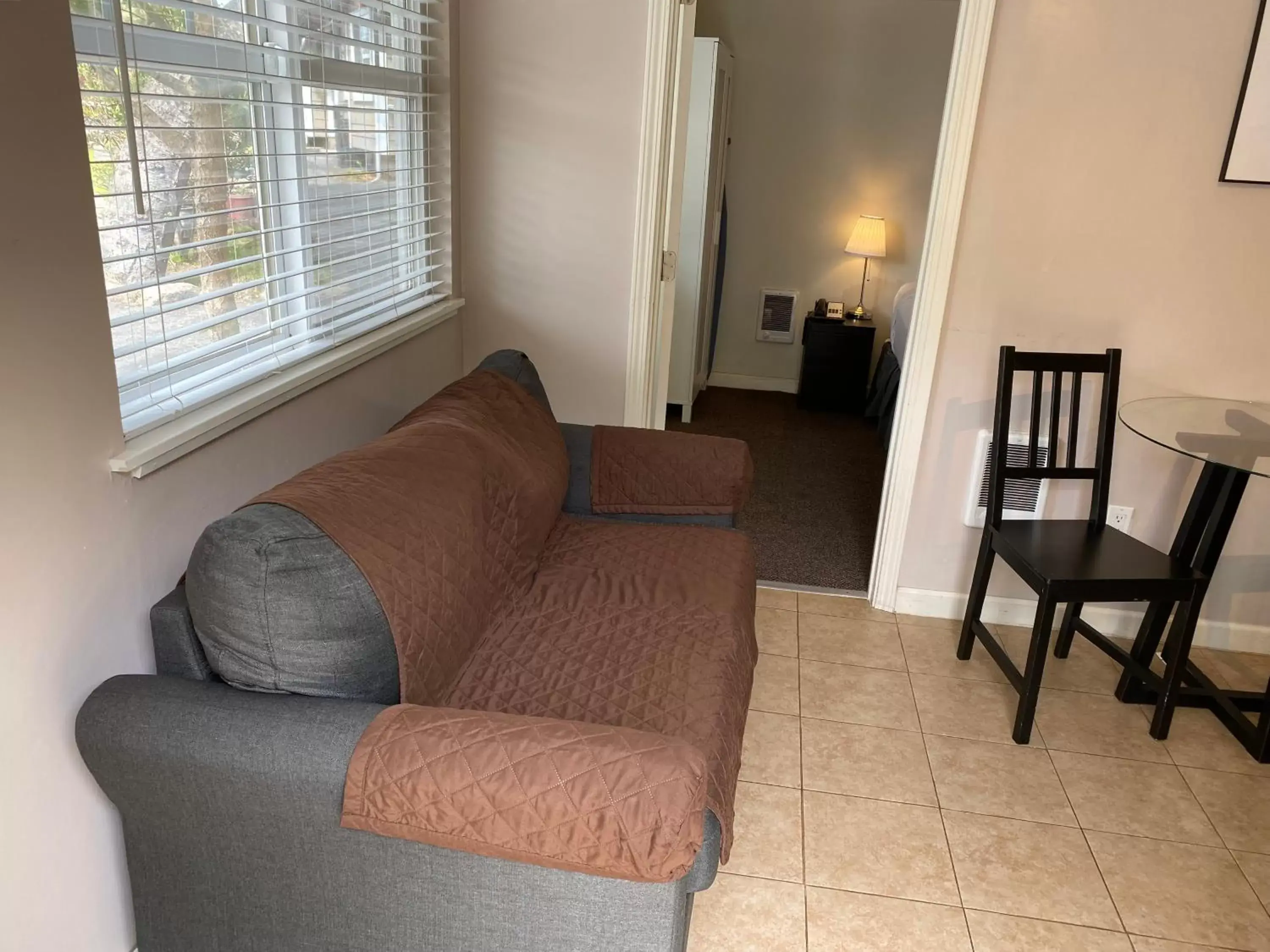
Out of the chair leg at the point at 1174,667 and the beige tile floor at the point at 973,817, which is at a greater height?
the chair leg at the point at 1174,667

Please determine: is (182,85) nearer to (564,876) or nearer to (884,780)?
(564,876)

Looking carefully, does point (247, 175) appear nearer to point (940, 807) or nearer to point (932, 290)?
point (932, 290)

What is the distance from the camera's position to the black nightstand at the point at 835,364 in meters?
5.31

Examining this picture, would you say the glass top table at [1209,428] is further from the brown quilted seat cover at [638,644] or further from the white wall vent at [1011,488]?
the brown quilted seat cover at [638,644]

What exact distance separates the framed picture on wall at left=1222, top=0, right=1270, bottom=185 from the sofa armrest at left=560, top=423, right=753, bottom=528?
59.8 inches

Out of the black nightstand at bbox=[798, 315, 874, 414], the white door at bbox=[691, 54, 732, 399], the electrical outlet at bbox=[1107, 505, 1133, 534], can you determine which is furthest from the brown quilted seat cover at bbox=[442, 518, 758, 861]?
the black nightstand at bbox=[798, 315, 874, 414]

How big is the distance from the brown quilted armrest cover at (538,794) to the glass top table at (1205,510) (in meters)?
1.68

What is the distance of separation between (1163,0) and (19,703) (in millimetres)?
2922

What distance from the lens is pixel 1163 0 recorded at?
242 cm

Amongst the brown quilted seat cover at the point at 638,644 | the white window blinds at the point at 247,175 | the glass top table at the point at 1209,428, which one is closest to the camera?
the white window blinds at the point at 247,175

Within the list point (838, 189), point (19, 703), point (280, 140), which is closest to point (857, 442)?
point (838, 189)

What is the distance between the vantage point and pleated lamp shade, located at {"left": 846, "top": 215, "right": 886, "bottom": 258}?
17.3 feet

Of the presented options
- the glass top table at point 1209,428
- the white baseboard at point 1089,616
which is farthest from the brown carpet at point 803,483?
the glass top table at point 1209,428

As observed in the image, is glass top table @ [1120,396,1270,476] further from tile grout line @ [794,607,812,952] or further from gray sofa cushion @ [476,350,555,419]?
gray sofa cushion @ [476,350,555,419]
